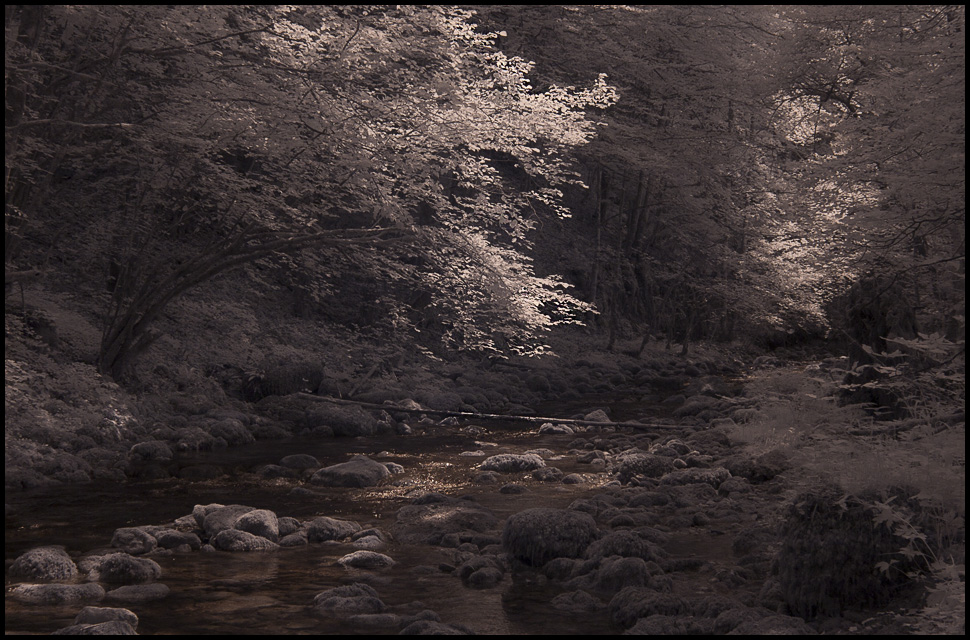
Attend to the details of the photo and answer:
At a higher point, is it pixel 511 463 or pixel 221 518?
pixel 511 463

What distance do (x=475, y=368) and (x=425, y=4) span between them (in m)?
10.1

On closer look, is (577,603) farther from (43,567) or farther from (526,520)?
(43,567)

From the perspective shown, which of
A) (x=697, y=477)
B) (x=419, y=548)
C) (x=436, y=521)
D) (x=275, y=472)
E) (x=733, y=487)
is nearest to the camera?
(x=419, y=548)

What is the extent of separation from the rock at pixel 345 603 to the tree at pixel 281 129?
15.7 ft

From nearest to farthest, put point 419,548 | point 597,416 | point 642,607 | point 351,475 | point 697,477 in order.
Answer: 1. point 642,607
2. point 419,548
3. point 351,475
4. point 697,477
5. point 597,416

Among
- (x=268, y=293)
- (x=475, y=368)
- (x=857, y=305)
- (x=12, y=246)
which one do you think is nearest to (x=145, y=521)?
(x=12, y=246)

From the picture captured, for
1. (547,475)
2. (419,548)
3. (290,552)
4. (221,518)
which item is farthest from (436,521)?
(547,475)

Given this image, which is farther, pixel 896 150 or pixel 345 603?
pixel 896 150

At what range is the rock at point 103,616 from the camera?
16.8ft

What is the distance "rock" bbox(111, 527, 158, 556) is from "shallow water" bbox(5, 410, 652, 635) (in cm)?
13

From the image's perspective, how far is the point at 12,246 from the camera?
29.9 feet

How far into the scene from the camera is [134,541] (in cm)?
686

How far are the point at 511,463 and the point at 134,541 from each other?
4928mm

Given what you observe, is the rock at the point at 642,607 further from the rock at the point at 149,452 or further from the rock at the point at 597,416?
the rock at the point at 597,416
